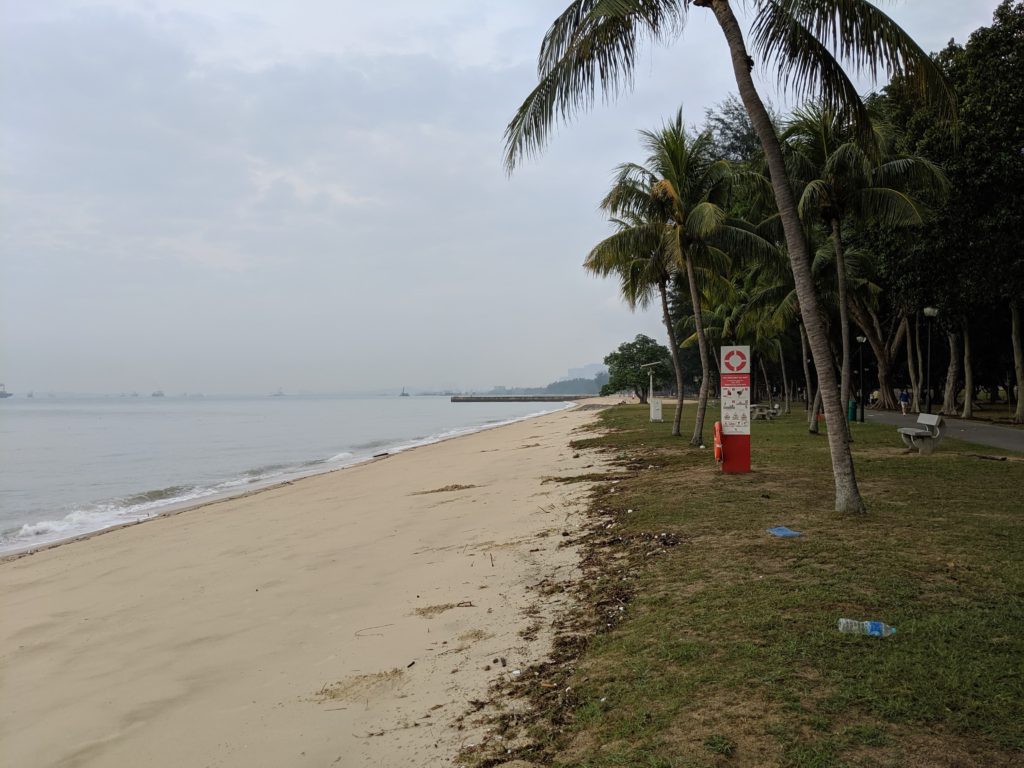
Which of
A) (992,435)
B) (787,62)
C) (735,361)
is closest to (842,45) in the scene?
(787,62)

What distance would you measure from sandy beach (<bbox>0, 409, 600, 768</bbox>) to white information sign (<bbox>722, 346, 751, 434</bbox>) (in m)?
2.46

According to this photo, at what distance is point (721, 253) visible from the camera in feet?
53.8

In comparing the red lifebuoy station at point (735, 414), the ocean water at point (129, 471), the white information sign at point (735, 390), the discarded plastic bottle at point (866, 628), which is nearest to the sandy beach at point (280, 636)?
the discarded plastic bottle at point (866, 628)

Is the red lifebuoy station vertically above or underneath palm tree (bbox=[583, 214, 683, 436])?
underneath

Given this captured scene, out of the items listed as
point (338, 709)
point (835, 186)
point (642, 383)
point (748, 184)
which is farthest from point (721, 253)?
point (642, 383)

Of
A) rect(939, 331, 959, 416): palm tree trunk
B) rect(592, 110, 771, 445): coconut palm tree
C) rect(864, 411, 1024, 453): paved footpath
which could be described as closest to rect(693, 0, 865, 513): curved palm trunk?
rect(592, 110, 771, 445): coconut palm tree

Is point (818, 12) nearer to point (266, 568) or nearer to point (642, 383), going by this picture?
point (266, 568)

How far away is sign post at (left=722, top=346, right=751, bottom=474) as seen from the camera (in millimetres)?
9945

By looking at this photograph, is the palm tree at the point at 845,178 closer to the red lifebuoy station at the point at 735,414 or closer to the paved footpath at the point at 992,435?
the paved footpath at the point at 992,435

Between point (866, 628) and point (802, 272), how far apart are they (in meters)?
4.20

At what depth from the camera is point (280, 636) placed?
505cm

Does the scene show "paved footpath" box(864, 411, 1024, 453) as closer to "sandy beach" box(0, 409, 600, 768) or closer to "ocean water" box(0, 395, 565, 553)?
"sandy beach" box(0, 409, 600, 768)

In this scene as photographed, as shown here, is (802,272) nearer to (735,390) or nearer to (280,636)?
(735,390)

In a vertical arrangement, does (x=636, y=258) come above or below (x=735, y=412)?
above
